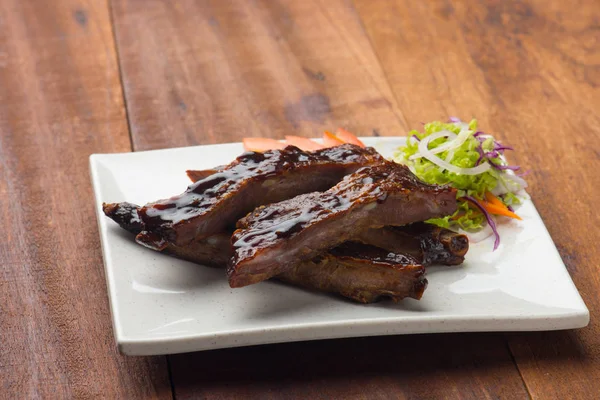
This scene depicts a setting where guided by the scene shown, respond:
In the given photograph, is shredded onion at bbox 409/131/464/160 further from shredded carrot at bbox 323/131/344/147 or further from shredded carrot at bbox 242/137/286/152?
shredded carrot at bbox 242/137/286/152

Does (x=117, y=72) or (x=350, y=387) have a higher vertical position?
(x=350, y=387)

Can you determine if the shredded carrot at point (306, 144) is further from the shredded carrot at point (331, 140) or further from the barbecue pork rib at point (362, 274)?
the barbecue pork rib at point (362, 274)

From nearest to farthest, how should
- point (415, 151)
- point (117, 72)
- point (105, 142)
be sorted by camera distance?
point (415, 151), point (105, 142), point (117, 72)

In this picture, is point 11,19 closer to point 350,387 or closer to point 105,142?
point 105,142

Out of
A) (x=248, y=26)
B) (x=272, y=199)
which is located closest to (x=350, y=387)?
(x=272, y=199)

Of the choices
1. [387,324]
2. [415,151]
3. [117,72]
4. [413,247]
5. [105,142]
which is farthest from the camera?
[117,72]

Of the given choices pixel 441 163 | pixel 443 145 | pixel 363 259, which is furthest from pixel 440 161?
pixel 363 259

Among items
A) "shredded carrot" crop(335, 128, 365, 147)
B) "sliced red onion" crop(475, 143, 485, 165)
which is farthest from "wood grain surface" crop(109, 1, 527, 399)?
"sliced red onion" crop(475, 143, 485, 165)
